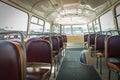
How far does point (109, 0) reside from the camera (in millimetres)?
4582

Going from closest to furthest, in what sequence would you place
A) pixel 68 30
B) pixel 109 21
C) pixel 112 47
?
pixel 112 47
pixel 109 21
pixel 68 30

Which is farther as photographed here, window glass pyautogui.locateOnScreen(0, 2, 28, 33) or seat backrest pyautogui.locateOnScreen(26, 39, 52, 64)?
window glass pyautogui.locateOnScreen(0, 2, 28, 33)

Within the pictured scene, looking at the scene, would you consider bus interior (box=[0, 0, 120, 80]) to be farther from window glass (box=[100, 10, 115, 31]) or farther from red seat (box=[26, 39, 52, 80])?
window glass (box=[100, 10, 115, 31])

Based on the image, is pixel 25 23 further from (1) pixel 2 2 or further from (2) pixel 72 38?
(2) pixel 72 38

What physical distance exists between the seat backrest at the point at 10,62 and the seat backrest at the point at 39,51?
1150 mm

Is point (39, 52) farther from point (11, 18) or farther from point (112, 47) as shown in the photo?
point (11, 18)

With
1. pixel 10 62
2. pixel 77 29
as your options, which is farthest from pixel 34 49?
pixel 77 29

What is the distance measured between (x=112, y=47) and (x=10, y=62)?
7.11ft

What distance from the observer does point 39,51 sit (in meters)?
2.61

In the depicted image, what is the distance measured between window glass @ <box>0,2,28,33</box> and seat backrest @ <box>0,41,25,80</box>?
6.65 ft

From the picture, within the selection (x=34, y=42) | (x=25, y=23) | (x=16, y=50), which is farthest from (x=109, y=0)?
(x=16, y=50)

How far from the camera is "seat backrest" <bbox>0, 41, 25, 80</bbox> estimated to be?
1.39 meters

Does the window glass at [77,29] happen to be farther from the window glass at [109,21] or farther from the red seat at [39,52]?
the red seat at [39,52]

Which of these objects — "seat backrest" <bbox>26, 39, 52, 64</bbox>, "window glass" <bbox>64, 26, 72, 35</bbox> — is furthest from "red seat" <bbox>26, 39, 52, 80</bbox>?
"window glass" <bbox>64, 26, 72, 35</bbox>
